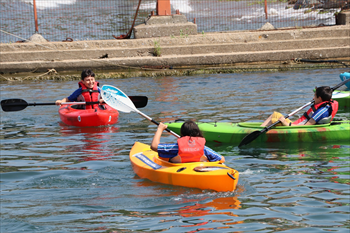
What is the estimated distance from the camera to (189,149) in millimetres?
5336

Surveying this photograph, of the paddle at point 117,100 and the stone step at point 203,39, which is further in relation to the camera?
the stone step at point 203,39

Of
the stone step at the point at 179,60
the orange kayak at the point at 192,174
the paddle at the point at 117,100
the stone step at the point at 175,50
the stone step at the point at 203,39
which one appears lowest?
the orange kayak at the point at 192,174

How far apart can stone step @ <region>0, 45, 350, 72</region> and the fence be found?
410 cm

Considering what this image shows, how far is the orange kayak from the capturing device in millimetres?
5039

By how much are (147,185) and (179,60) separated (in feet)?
34.1

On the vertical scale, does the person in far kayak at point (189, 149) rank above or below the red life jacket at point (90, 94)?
below

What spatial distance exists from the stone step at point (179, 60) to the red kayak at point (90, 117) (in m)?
6.34

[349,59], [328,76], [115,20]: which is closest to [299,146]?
[328,76]

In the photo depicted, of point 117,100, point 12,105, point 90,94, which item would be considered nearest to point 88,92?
point 90,94

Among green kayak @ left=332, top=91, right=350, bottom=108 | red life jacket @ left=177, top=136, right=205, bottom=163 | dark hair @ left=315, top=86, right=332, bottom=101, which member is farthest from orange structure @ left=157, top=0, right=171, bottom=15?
red life jacket @ left=177, top=136, right=205, bottom=163

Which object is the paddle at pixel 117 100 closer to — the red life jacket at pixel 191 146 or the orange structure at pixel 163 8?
the red life jacket at pixel 191 146

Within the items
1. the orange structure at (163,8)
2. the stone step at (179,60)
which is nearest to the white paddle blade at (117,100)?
the stone step at (179,60)

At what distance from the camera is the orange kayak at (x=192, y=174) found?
5.04 metres

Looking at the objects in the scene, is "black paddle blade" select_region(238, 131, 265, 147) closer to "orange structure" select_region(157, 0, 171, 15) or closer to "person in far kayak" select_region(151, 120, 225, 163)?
"person in far kayak" select_region(151, 120, 225, 163)
